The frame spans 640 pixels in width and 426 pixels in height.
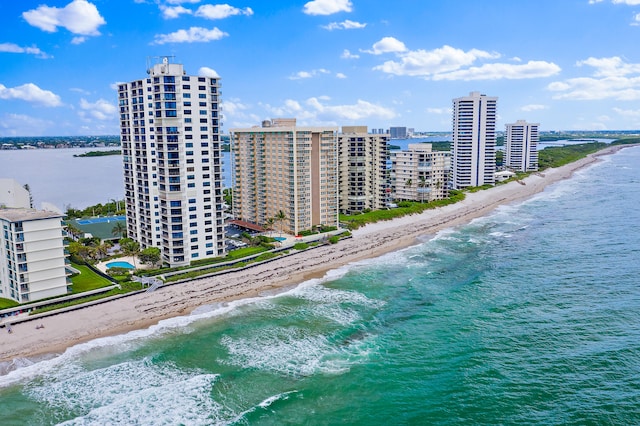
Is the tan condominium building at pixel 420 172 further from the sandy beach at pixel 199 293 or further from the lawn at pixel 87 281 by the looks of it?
the lawn at pixel 87 281

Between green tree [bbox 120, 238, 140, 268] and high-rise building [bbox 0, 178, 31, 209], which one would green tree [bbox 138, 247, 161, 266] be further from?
high-rise building [bbox 0, 178, 31, 209]

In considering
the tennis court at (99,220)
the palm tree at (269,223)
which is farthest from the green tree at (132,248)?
the tennis court at (99,220)

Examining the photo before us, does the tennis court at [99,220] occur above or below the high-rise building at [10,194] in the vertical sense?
below

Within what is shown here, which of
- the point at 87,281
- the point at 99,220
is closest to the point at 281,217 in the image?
the point at 87,281

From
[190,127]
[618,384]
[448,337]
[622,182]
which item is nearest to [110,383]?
[448,337]

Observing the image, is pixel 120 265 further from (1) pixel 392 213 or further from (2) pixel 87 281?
(1) pixel 392 213

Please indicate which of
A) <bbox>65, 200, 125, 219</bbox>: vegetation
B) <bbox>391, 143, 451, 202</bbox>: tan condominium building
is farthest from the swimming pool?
<bbox>391, 143, 451, 202</bbox>: tan condominium building
